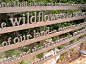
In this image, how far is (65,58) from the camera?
321 centimetres

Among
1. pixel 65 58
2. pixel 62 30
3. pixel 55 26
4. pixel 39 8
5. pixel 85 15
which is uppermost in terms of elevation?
pixel 39 8

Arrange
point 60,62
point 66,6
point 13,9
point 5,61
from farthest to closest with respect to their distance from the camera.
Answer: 1. point 60,62
2. point 66,6
3. point 5,61
4. point 13,9

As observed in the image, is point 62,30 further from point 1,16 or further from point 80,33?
point 1,16

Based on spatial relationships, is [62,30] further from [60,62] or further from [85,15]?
[60,62]

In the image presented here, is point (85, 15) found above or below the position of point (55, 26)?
above

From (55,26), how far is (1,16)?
1.74m

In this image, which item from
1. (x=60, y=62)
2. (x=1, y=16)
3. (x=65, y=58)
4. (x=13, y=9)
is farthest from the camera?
(x=65, y=58)

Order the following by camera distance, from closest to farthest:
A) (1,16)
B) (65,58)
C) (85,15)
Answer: (85,15) < (1,16) < (65,58)

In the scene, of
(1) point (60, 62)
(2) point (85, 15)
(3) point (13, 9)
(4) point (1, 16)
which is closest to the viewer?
(3) point (13, 9)

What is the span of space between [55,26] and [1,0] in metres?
1.84

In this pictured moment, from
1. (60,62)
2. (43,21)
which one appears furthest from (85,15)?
(60,62)

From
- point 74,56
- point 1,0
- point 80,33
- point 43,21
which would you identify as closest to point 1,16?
point 1,0

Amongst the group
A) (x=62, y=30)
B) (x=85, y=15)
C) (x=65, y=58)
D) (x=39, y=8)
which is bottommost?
(x=65, y=58)

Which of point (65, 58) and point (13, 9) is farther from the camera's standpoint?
point (65, 58)
